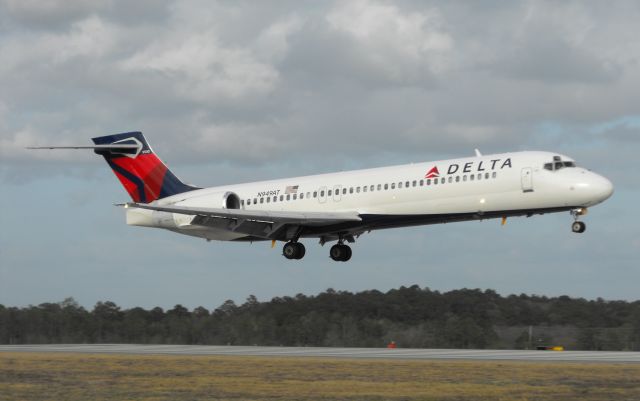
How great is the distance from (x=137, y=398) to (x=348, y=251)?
908 inches

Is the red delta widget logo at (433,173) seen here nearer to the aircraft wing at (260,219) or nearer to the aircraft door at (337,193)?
the aircraft wing at (260,219)

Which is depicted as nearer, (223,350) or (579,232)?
(579,232)

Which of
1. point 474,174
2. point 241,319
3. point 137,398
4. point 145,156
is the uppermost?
point 145,156

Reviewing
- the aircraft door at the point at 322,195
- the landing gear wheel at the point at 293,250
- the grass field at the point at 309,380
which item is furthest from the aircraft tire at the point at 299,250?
the grass field at the point at 309,380

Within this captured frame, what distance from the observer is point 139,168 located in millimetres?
51031

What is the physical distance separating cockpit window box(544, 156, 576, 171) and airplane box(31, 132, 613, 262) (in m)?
0.03

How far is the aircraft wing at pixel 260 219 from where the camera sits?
42.7m

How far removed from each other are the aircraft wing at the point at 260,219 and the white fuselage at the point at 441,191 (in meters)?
0.58

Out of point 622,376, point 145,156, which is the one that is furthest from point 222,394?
point 145,156

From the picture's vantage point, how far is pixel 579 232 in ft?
123

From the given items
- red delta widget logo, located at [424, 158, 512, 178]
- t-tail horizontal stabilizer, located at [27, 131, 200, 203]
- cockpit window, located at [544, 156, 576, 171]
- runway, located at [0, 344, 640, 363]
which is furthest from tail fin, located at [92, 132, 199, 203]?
cockpit window, located at [544, 156, 576, 171]

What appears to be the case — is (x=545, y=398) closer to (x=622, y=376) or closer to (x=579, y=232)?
(x=622, y=376)

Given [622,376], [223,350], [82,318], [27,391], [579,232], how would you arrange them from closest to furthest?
1. [27,391]
2. [622,376]
3. [579,232]
4. [223,350]
5. [82,318]

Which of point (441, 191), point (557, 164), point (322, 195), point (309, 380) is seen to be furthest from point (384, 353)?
point (309, 380)
